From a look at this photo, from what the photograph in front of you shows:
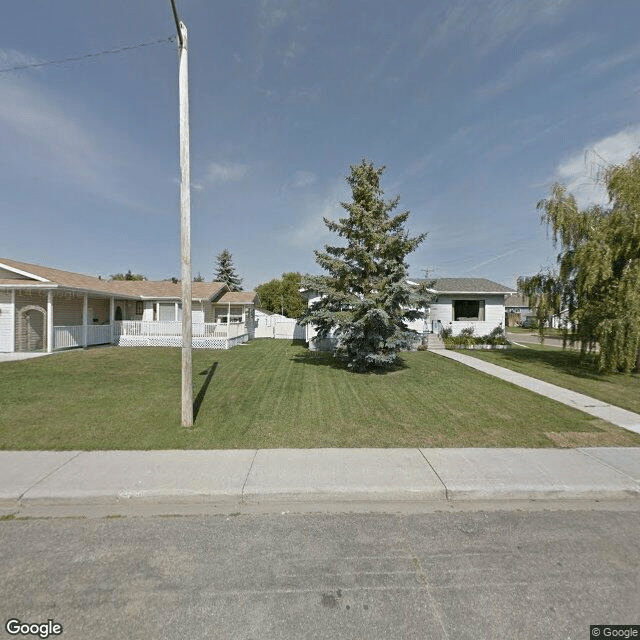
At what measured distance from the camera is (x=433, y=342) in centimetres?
1912

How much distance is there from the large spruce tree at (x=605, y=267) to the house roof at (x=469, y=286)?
812 centimetres

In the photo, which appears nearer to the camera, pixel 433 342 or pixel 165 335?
pixel 165 335

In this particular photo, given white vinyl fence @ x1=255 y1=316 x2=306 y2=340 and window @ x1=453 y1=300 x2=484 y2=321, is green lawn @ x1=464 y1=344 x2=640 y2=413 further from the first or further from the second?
white vinyl fence @ x1=255 y1=316 x2=306 y2=340

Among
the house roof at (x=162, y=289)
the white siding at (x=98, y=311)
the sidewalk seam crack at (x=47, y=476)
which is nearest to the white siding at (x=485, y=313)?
the house roof at (x=162, y=289)

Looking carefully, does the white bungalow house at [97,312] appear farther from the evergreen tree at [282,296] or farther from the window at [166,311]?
the evergreen tree at [282,296]

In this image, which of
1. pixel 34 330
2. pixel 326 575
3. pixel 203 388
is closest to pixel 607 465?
pixel 326 575

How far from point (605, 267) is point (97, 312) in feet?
77.9

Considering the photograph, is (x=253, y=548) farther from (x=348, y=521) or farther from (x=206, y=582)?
(x=348, y=521)

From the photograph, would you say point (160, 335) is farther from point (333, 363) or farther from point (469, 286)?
point (469, 286)

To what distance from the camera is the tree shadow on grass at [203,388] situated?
6.85 meters

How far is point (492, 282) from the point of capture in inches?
904

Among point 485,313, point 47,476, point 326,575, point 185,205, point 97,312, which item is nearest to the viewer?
point 326,575

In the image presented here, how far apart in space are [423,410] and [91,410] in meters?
7.03

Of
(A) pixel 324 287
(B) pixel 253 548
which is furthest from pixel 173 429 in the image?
(A) pixel 324 287
